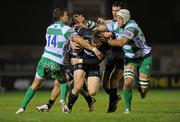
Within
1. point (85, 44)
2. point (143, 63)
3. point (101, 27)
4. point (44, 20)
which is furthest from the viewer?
point (44, 20)

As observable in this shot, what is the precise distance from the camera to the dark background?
119 ft

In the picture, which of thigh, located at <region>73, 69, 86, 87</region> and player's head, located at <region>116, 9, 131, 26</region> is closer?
player's head, located at <region>116, 9, 131, 26</region>

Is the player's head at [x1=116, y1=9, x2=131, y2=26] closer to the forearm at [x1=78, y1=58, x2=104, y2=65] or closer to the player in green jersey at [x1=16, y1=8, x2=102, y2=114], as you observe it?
the forearm at [x1=78, y1=58, x2=104, y2=65]

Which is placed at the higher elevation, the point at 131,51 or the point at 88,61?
the point at 131,51

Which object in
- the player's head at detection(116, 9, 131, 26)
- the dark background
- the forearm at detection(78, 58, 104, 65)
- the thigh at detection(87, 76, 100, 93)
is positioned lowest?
the dark background

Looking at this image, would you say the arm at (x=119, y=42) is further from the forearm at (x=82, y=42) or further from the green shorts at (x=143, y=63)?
the green shorts at (x=143, y=63)

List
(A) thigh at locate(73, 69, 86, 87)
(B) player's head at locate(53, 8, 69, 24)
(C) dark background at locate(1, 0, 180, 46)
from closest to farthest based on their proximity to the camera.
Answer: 1. (A) thigh at locate(73, 69, 86, 87)
2. (B) player's head at locate(53, 8, 69, 24)
3. (C) dark background at locate(1, 0, 180, 46)

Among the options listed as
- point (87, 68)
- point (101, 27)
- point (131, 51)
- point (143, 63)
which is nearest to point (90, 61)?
point (87, 68)

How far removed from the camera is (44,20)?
118 feet

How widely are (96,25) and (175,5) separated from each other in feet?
68.0

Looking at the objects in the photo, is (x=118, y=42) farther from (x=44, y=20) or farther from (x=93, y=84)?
(x=44, y=20)

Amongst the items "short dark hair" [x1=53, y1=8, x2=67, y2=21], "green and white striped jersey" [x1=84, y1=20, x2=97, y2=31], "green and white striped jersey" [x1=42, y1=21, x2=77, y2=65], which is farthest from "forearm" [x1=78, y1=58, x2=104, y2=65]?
"short dark hair" [x1=53, y1=8, x2=67, y2=21]

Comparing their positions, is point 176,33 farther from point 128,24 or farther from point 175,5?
point 128,24

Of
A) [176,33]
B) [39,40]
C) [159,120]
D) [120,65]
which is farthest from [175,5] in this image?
[159,120]
